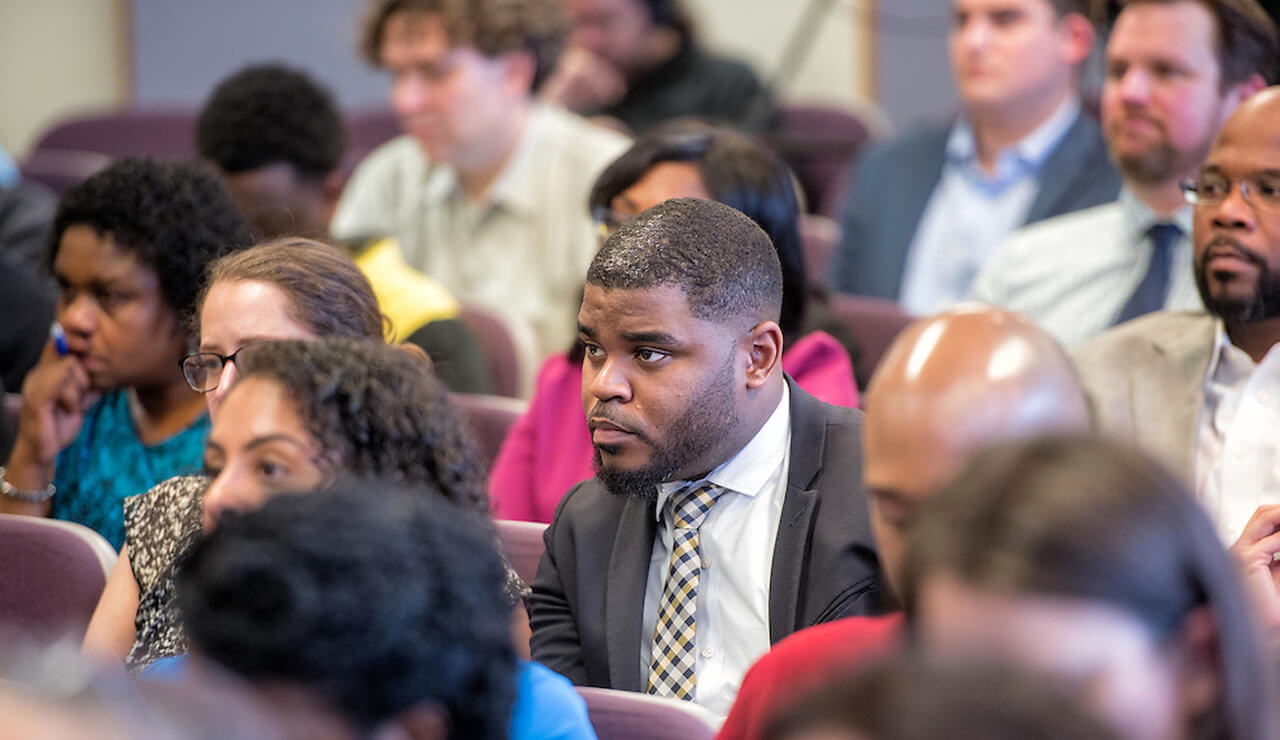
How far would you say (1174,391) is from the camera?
208 centimetres

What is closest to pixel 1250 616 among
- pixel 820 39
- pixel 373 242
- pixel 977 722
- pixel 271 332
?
pixel 977 722

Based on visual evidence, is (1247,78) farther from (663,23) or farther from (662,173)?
(663,23)

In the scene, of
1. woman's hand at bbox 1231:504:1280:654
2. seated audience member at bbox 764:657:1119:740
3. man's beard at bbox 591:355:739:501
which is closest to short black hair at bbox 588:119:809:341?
man's beard at bbox 591:355:739:501

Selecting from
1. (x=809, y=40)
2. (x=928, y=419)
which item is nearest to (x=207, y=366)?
(x=928, y=419)

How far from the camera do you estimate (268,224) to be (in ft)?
9.79

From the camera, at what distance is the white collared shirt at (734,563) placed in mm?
1607

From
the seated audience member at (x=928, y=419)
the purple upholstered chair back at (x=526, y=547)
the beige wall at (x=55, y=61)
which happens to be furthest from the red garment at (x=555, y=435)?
the beige wall at (x=55, y=61)

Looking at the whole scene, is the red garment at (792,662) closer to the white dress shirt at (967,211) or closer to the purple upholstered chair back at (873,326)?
the purple upholstered chair back at (873,326)

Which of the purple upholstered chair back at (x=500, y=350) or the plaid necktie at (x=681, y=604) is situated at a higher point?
the plaid necktie at (x=681, y=604)

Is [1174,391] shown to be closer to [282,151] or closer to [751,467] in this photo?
[751,467]

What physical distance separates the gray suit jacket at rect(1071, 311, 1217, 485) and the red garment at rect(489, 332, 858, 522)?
0.39 meters

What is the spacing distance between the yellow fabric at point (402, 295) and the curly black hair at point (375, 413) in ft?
3.84

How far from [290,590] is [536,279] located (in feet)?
9.04

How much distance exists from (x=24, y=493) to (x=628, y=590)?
1.13m
